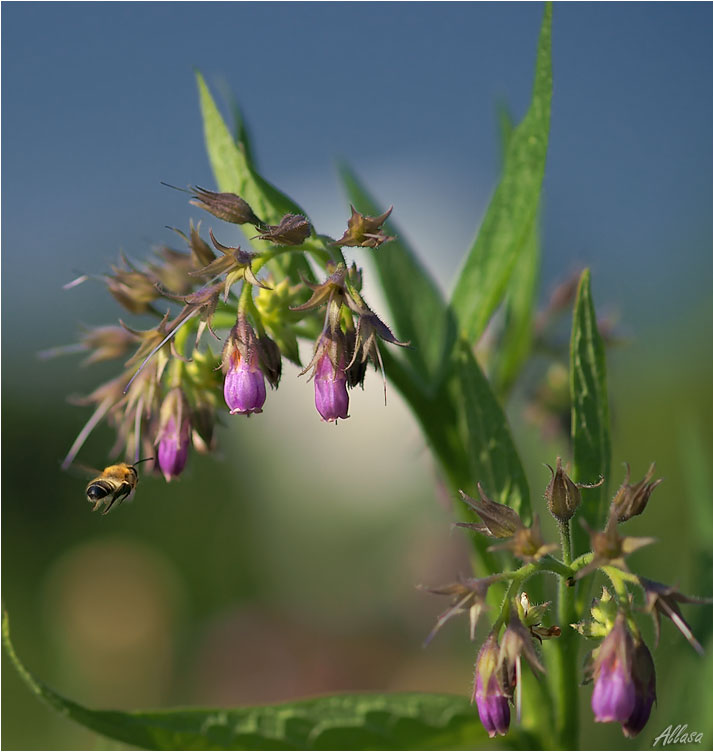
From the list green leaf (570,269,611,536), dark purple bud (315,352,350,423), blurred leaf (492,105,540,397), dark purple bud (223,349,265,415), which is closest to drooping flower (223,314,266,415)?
dark purple bud (223,349,265,415)

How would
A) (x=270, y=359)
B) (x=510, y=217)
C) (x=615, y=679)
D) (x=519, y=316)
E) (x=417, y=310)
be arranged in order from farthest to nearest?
(x=519, y=316), (x=417, y=310), (x=510, y=217), (x=270, y=359), (x=615, y=679)

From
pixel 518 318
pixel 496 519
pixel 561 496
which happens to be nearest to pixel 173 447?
pixel 496 519

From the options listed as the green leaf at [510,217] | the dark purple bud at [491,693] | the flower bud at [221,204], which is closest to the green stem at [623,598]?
the dark purple bud at [491,693]

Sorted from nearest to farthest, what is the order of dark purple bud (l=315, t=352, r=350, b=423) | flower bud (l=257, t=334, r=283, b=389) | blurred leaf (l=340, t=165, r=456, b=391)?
dark purple bud (l=315, t=352, r=350, b=423) < flower bud (l=257, t=334, r=283, b=389) < blurred leaf (l=340, t=165, r=456, b=391)

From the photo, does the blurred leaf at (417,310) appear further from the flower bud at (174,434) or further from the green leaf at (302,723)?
the green leaf at (302,723)

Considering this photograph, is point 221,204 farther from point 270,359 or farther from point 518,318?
point 518,318

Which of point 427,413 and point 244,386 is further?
point 427,413

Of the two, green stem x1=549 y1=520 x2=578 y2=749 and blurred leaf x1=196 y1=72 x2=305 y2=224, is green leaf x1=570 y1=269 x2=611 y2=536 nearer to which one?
green stem x1=549 y1=520 x2=578 y2=749
